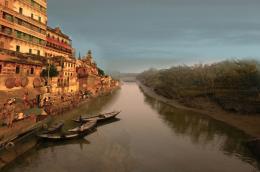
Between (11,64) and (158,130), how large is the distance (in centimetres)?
3285

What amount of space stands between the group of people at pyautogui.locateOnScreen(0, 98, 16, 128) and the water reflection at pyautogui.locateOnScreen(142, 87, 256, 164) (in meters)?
29.8

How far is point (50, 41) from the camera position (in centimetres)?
7344

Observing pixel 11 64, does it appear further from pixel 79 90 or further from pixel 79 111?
pixel 79 90

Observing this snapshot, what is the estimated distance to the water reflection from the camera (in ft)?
117

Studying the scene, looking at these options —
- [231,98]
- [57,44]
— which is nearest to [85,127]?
[231,98]

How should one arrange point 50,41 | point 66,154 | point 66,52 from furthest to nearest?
point 66,52 < point 50,41 < point 66,154

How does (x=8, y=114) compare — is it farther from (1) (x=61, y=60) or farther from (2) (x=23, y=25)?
(1) (x=61, y=60)

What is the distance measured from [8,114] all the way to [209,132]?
3743cm

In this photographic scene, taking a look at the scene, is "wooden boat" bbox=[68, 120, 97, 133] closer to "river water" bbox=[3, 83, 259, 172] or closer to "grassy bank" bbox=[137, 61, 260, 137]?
"river water" bbox=[3, 83, 259, 172]

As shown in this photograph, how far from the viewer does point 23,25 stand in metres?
51.7

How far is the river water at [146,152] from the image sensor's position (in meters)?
27.6

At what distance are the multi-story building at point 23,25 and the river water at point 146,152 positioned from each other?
65.0ft

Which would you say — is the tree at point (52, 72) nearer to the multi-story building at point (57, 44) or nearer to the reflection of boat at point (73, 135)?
the multi-story building at point (57, 44)

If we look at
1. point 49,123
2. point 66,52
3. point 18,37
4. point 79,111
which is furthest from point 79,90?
point 49,123
